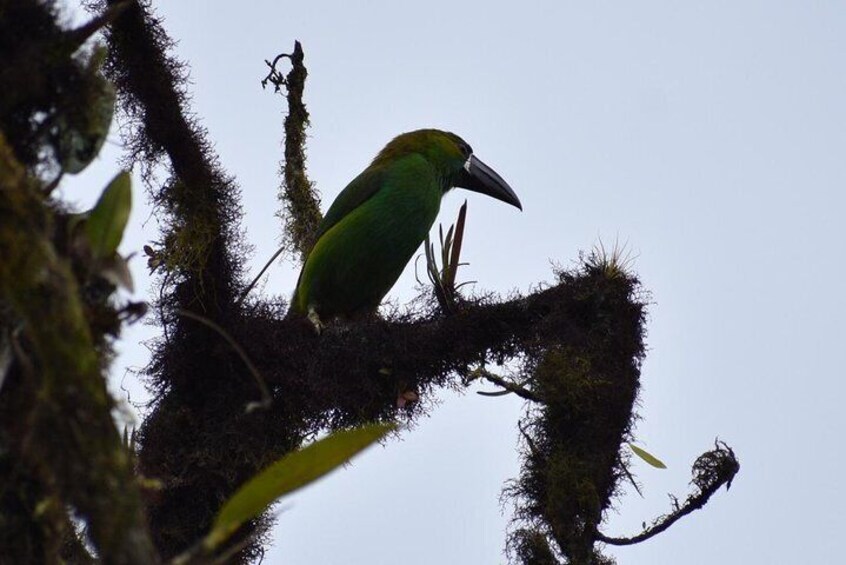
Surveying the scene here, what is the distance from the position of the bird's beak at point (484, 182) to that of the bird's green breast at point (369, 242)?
1.32 feet

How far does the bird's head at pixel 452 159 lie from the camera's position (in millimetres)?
5406

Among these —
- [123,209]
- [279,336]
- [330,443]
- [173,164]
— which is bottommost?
[330,443]

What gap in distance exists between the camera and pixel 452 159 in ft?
18.0

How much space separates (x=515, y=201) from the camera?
566 centimetres

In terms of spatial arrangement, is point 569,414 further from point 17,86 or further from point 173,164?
point 17,86

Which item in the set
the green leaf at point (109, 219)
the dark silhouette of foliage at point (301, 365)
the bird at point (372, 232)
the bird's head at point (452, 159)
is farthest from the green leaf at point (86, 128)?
the bird's head at point (452, 159)

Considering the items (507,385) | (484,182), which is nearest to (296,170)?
(484,182)

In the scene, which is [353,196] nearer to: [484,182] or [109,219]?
[484,182]

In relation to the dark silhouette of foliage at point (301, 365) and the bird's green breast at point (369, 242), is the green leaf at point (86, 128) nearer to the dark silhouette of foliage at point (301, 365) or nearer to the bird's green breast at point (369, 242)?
the dark silhouette of foliage at point (301, 365)

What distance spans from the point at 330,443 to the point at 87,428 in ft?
1.06

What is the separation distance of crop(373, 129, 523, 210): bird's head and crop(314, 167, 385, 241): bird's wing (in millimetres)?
192

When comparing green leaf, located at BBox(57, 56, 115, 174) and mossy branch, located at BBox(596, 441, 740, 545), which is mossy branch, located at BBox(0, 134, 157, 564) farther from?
mossy branch, located at BBox(596, 441, 740, 545)

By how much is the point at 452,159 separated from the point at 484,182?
0.77ft

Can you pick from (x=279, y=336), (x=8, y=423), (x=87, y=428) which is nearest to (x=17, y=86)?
(x=8, y=423)
